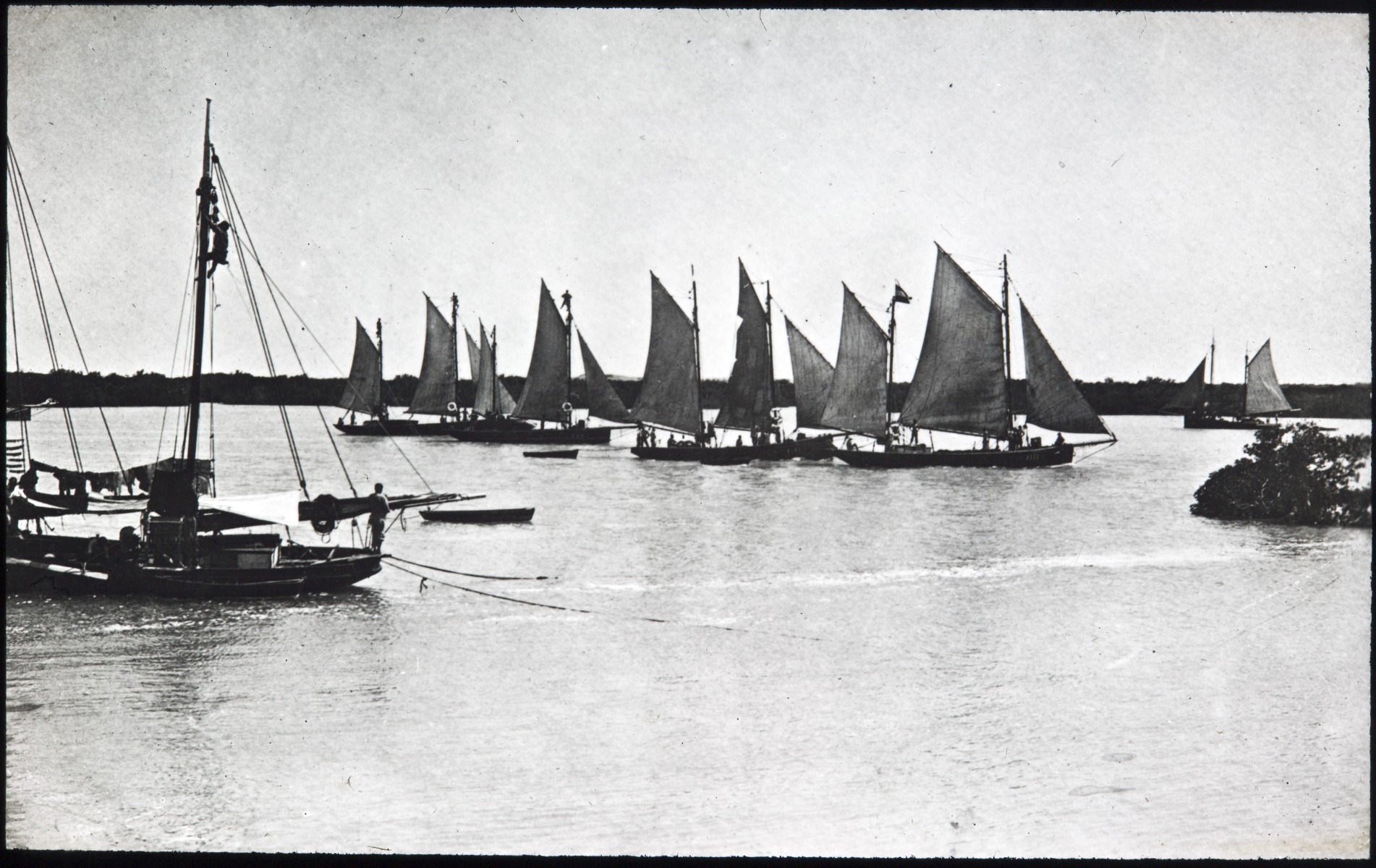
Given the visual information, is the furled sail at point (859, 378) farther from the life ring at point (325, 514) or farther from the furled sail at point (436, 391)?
the life ring at point (325, 514)

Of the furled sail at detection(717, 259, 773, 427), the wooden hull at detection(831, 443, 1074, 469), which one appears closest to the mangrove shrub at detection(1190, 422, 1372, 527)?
the wooden hull at detection(831, 443, 1074, 469)

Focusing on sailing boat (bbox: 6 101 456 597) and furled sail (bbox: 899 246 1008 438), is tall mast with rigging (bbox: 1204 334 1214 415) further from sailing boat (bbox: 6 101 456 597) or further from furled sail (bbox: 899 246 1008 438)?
furled sail (bbox: 899 246 1008 438)

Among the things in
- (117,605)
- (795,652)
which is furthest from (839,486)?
(117,605)

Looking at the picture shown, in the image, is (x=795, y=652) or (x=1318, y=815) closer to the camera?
(x=1318, y=815)

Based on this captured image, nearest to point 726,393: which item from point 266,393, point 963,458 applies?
point 963,458

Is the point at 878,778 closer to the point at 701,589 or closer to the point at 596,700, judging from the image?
the point at 596,700

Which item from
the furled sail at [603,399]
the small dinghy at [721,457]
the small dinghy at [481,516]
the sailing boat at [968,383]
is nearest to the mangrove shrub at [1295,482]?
the small dinghy at [481,516]

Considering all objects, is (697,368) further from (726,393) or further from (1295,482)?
(1295,482)
